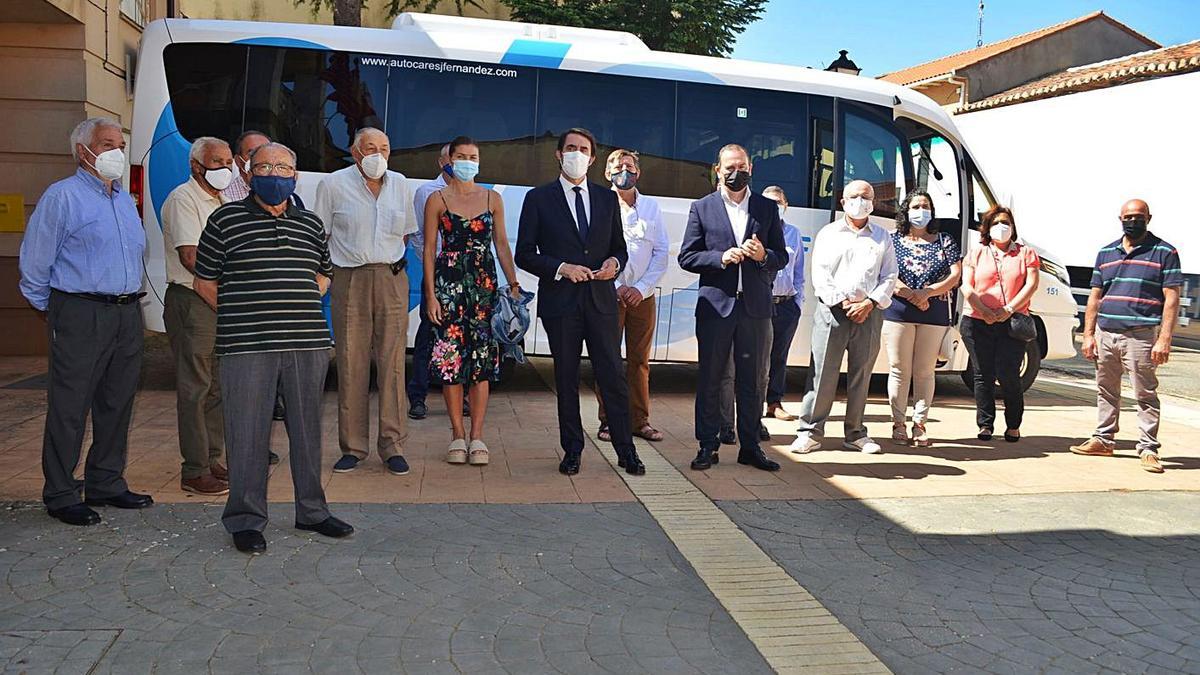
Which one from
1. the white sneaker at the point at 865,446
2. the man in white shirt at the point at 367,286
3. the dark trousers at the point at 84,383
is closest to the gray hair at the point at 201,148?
the man in white shirt at the point at 367,286

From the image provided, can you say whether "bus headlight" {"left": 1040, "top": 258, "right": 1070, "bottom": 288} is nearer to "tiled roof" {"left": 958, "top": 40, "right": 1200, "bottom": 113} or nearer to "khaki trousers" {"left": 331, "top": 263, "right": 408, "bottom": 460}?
"khaki trousers" {"left": 331, "top": 263, "right": 408, "bottom": 460}

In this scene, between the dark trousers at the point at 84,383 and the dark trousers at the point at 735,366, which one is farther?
Result: the dark trousers at the point at 735,366

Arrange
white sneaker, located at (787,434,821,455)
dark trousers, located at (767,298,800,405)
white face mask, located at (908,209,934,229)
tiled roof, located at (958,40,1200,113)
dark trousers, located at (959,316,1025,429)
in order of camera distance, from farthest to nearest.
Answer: tiled roof, located at (958,40,1200,113), dark trousers, located at (767,298,800,405), dark trousers, located at (959,316,1025,429), white face mask, located at (908,209,934,229), white sneaker, located at (787,434,821,455)

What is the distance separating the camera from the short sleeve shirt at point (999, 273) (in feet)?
27.0

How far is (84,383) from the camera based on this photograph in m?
5.25

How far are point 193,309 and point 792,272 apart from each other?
4678 mm

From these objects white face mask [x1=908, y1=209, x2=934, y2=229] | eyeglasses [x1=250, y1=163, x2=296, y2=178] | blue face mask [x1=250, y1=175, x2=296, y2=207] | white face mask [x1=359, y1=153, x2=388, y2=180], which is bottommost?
blue face mask [x1=250, y1=175, x2=296, y2=207]

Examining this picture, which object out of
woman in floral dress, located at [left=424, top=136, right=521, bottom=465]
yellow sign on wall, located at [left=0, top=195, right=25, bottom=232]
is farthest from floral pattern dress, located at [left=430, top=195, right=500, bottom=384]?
yellow sign on wall, located at [left=0, top=195, right=25, bottom=232]

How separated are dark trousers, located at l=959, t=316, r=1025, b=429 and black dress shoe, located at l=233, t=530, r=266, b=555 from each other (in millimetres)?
5652

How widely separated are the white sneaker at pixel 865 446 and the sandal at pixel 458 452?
2.83 meters

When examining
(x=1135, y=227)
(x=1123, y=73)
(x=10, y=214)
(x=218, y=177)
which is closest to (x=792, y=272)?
(x=1135, y=227)

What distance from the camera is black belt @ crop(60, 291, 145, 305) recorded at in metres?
5.22

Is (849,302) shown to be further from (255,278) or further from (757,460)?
(255,278)

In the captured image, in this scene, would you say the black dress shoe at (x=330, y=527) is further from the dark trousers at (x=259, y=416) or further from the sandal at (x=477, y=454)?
the sandal at (x=477, y=454)
